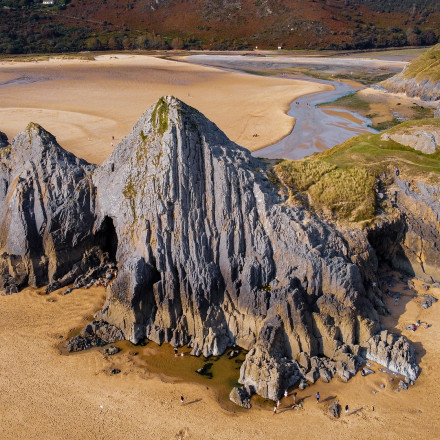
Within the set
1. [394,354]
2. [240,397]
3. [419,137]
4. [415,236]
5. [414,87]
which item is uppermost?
[414,87]

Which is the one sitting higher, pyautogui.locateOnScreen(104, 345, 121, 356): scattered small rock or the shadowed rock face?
the shadowed rock face

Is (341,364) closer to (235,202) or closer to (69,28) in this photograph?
(235,202)

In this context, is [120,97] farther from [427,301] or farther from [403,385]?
[403,385]

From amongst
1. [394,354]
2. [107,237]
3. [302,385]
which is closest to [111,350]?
[107,237]

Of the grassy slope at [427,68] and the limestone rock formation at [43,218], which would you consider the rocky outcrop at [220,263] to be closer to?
the limestone rock formation at [43,218]

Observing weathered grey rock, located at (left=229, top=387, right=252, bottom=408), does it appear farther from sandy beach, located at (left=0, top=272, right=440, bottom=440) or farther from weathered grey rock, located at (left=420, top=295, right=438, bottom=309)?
weathered grey rock, located at (left=420, top=295, right=438, bottom=309)

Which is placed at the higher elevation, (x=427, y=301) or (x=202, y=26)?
(x=202, y=26)

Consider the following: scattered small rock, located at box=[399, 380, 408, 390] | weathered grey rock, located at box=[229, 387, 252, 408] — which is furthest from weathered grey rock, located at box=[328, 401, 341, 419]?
weathered grey rock, located at box=[229, 387, 252, 408]
